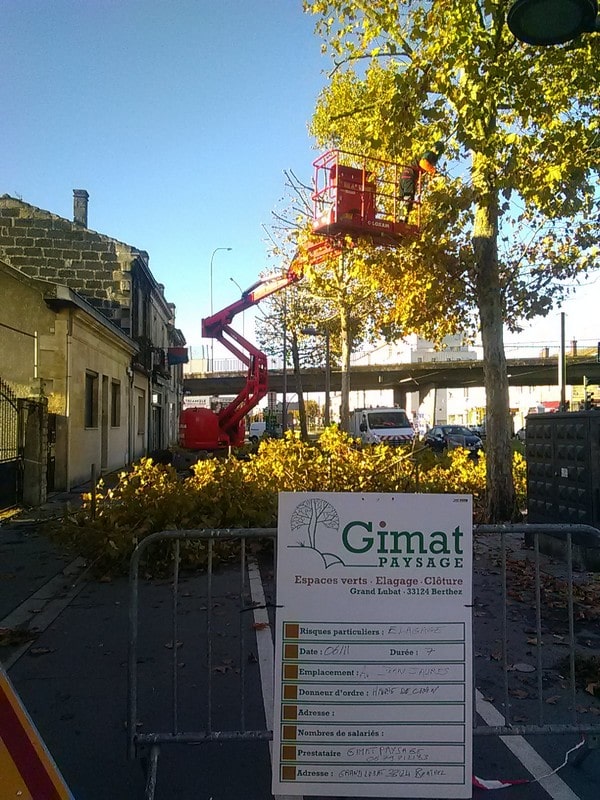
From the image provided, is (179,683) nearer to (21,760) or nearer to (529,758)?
(21,760)

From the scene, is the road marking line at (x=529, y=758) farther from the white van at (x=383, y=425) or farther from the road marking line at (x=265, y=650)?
the white van at (x=383, y=425)

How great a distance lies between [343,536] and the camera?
2.88 metres

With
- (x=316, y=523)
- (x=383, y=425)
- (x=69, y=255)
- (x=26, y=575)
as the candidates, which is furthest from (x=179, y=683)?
(x=383, y=425)

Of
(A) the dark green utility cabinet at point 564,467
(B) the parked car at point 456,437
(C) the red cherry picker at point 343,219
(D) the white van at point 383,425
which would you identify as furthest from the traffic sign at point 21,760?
(B) the parked car at point 456,437

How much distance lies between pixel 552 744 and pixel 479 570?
3704 mm

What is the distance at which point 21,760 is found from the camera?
2.24m

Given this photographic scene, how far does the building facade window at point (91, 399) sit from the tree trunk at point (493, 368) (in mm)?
10890

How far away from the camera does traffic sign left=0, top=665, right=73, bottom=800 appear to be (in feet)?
7.18

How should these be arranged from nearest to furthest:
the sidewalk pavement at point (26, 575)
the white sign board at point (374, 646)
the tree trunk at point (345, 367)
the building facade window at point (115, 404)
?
1. the white sign board at point (374, 646)
2. the sidewalk pavement at point (26, 575)
3. the building facade window at point (115, 404)
4. the tree trunk at point (345, 367)

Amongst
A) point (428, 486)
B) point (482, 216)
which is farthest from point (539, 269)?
point (428, 486)

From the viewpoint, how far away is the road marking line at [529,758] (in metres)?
3.01

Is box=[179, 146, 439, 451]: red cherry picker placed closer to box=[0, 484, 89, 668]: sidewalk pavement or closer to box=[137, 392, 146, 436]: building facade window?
box=[137, 392, 146, 436]: building facade window

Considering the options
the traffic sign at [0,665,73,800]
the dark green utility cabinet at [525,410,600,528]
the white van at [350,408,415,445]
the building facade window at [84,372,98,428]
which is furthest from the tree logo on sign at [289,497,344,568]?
the white van at [350,408,415,445]

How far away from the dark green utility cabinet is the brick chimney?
2255 centimetres
